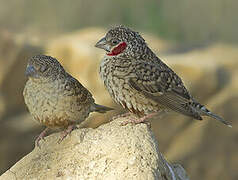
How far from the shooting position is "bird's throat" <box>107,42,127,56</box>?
259 inches

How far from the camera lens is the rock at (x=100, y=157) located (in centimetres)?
530

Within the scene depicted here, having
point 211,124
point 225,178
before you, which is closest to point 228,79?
point 211,124

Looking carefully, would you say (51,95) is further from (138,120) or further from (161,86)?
(161,86)

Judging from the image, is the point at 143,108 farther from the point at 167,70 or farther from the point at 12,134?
the point at 12,134

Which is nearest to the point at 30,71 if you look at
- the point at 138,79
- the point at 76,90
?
the point at 76,90

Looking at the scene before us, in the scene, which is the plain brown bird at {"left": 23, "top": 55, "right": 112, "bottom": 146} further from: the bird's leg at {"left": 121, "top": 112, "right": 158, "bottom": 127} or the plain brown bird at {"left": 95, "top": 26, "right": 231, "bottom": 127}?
the bird's leg at {"left": 121, "top": 112, "right": 158, "bottom": 127}

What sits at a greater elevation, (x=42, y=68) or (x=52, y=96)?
(x=42, y=68)

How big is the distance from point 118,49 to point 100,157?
148 cm

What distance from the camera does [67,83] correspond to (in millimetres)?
6426

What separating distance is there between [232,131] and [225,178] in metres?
0.84

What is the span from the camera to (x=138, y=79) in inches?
259

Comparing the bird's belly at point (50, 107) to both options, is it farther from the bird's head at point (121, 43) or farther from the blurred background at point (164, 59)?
the blurred background at point (164, 59)

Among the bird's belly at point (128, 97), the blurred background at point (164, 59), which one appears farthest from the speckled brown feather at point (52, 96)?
the blurred background at point (164, 59)

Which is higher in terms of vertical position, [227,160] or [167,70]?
[167,70]
